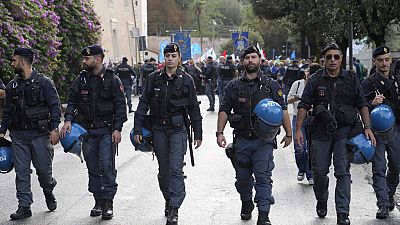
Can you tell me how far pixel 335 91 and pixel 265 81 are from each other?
73 cm

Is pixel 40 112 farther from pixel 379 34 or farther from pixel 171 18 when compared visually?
pixel 171 18

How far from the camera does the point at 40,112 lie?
7.87 metres

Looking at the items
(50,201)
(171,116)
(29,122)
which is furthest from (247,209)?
(29,122)

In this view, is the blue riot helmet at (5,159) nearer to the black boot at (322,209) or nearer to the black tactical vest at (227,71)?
the black boot at (322,209)

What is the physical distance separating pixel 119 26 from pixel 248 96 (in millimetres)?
42015

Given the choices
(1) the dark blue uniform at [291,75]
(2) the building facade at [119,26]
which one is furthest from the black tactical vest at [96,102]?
(2) the building facade at [119,26]

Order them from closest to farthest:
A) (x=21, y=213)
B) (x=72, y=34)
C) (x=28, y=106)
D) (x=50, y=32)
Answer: (x=21, y=213) → (x=28, y=106) → (x=50, y=32) → (x=72, y=34)

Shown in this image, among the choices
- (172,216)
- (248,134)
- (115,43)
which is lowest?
(115,43)

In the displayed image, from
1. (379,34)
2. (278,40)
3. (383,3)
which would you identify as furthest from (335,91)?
(278,40)

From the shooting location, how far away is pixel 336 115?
7289mm

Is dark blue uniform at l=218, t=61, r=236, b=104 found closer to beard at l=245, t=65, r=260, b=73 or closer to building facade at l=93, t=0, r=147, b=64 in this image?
beard at l=245, t=65, r=260, b=73

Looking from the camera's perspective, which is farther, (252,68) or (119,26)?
(119,26)

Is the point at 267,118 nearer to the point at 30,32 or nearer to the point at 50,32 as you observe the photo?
the point at 30,32

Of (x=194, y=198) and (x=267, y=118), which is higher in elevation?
(x=267, y=118)
